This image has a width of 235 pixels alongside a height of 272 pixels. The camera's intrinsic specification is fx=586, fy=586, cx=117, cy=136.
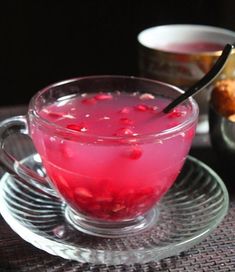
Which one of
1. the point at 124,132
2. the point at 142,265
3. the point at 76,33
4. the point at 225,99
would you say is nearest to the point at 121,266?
the point at 142,265

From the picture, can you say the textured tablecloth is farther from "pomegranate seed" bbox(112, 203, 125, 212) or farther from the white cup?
the white cup

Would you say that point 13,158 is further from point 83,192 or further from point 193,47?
point 193,47

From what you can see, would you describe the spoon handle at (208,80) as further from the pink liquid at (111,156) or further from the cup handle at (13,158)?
the cup handle at (13,158)

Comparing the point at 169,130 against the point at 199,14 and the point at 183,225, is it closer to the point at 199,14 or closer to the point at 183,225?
the point at 183,225

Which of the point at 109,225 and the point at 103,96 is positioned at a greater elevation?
the point at 103,96

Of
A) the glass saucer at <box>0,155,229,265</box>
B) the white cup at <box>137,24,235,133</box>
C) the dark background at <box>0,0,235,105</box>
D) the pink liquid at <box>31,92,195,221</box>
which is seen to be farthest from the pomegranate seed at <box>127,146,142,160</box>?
the dark background at <box>0,0,235,105</box>

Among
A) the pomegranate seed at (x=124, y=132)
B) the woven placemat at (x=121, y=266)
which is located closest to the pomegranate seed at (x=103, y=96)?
the pomegranate seed at (x=124, y=132)

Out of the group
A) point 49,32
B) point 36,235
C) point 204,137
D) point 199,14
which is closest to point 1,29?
point 49,32
